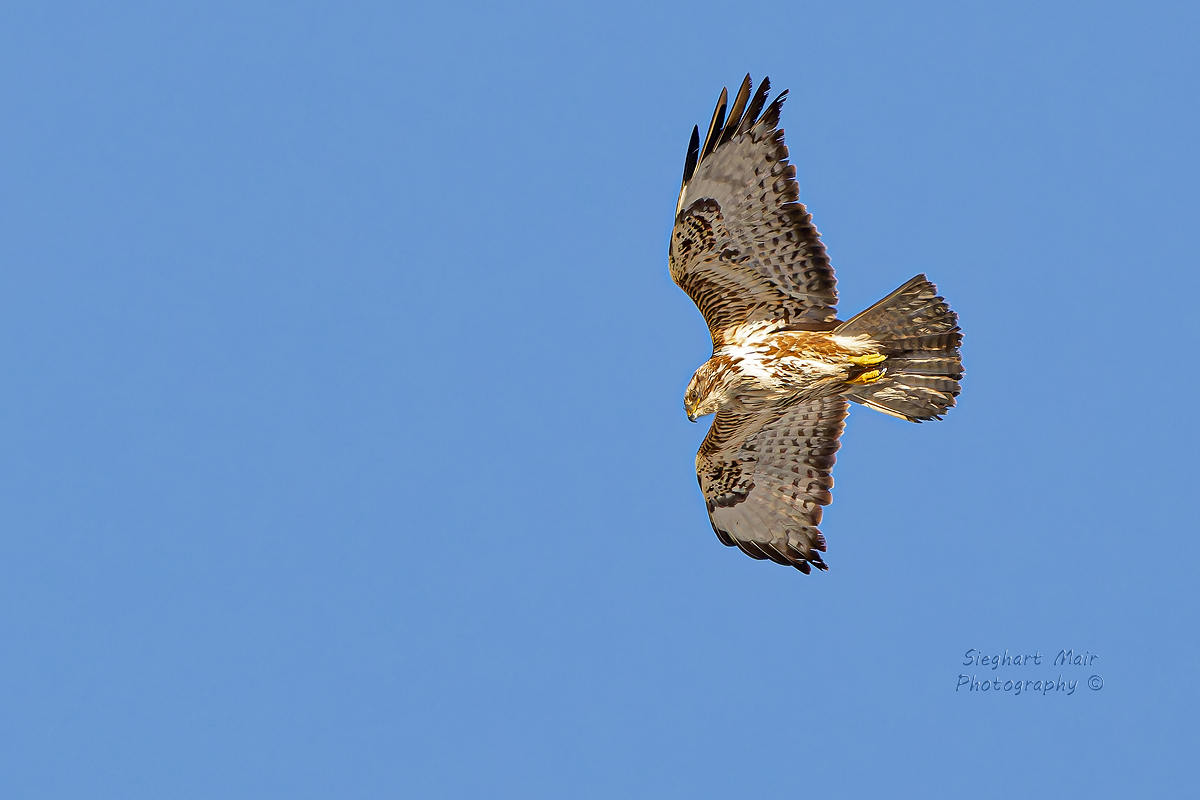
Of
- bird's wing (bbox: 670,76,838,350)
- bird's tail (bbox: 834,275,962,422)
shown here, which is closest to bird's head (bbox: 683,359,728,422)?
bird's wing (bbox: 670,76,838,350)

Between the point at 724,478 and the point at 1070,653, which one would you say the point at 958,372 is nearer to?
the point at 724,478

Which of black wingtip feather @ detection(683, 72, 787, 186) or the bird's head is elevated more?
black wingtip feather @ detection(683, 72, 787, 186)

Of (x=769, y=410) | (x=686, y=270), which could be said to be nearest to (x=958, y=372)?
(x=769, y=410)

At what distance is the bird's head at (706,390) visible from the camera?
30.6 ft

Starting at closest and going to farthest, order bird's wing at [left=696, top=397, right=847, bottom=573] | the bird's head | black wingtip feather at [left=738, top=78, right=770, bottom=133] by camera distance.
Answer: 1. black wingtip feather at [left=738, top=78, right=770, bottom=133]
2. the bird's head
3. bird's wing at [left=696, top=397, right=847, bottom=573]

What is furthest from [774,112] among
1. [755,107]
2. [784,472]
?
[784,472]

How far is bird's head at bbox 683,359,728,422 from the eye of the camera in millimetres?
9328

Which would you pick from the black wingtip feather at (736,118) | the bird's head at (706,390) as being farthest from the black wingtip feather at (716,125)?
the bird's head at (706,390)

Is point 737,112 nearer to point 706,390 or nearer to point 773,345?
point 773,345

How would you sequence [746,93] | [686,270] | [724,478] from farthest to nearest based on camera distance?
1. [724,478]
2. [686,270]
3. [746,93]

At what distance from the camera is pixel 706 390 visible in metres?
9.40

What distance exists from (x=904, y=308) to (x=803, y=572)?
2.12 meters

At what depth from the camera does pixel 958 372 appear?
940cm

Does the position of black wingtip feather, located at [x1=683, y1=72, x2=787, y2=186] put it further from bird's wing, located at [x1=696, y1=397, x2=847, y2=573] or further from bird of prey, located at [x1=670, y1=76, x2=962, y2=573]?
bird's wing, located at [x1=696, y1=397, x2=847, y2=573]
